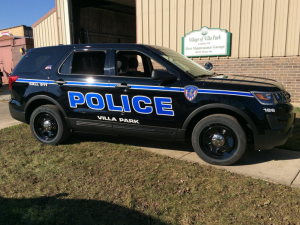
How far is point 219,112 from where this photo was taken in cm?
409

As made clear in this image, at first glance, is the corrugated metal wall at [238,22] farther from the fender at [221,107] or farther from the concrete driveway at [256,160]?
the fender at [221,107]

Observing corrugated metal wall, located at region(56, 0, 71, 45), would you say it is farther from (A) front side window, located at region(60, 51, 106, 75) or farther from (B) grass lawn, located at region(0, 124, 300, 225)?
(B) grass lawn, located at region(0, 124, 300, 225)

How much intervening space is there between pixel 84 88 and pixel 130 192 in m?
2.14

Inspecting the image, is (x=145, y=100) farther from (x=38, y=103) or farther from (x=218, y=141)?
(x=38, y=103)

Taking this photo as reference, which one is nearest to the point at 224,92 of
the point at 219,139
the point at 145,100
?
the point at 219,139

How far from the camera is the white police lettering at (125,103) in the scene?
164 inches

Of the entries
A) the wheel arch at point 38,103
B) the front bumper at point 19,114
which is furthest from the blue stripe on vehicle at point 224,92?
the front bumper at point 19,114

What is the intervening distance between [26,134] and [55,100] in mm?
1559

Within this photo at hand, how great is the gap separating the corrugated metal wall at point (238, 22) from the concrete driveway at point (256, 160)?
204 inches

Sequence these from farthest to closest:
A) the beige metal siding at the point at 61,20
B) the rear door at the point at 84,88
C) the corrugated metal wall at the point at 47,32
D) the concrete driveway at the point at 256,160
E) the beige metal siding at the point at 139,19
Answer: the corrugated metal wall at the point at 47,32 → the beige metal siding at the point at 61,20 → the beige metal siding at the point at 139,19 → the rear door at the point at 84,88 → the concrete driveway at the point at 256,160

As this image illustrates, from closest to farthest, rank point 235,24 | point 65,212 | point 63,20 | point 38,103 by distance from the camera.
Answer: point 65,212, point 38,103, point 235,24, point 63,20

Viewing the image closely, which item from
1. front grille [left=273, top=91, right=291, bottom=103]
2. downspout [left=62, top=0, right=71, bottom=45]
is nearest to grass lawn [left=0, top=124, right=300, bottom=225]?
front grille [left=273, top=91, right=291, bottom=103]

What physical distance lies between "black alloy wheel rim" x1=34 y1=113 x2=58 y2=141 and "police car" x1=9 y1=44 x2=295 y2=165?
2 centimetres

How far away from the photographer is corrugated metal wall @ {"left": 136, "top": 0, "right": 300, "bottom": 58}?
835cm
